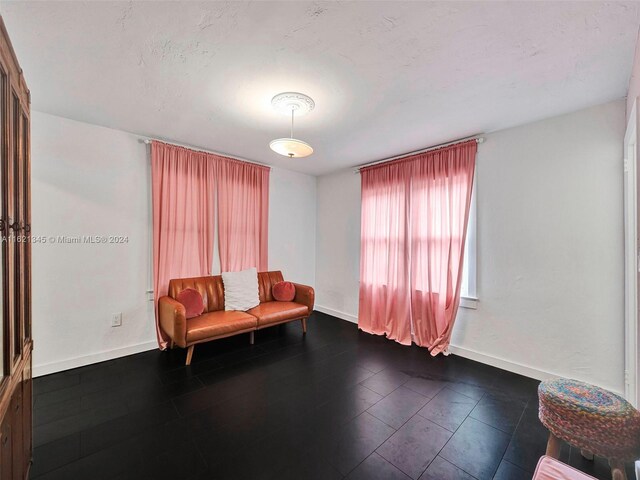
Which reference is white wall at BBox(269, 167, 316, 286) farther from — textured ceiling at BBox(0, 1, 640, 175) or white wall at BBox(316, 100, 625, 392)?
white wall at BBox(316, 100, 625, 392)

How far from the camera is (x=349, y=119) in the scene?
2.61 m

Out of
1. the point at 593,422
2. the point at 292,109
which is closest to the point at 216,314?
the point at 292,109

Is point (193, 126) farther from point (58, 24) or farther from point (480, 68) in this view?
point (480, 68)

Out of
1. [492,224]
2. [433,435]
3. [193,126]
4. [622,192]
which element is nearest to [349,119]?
[193,126]

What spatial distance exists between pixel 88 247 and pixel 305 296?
2537mm

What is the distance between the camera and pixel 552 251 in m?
2.52

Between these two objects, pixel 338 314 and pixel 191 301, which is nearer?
pixel 191 301

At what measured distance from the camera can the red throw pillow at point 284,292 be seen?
12.5ft

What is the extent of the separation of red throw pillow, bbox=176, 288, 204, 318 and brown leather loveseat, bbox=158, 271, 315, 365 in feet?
0.22

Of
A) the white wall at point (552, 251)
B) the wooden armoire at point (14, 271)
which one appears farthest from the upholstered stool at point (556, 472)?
the wooden armoire at point (14, 271)

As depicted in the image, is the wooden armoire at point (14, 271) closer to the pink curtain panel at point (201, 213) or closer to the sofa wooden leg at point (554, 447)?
the pink curtain panel at point (201, 213)

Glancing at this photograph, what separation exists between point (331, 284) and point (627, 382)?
3.44 meters

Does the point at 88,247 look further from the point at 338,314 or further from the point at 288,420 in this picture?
the point at 338,314

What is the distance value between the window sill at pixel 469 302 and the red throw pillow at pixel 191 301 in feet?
9.91
